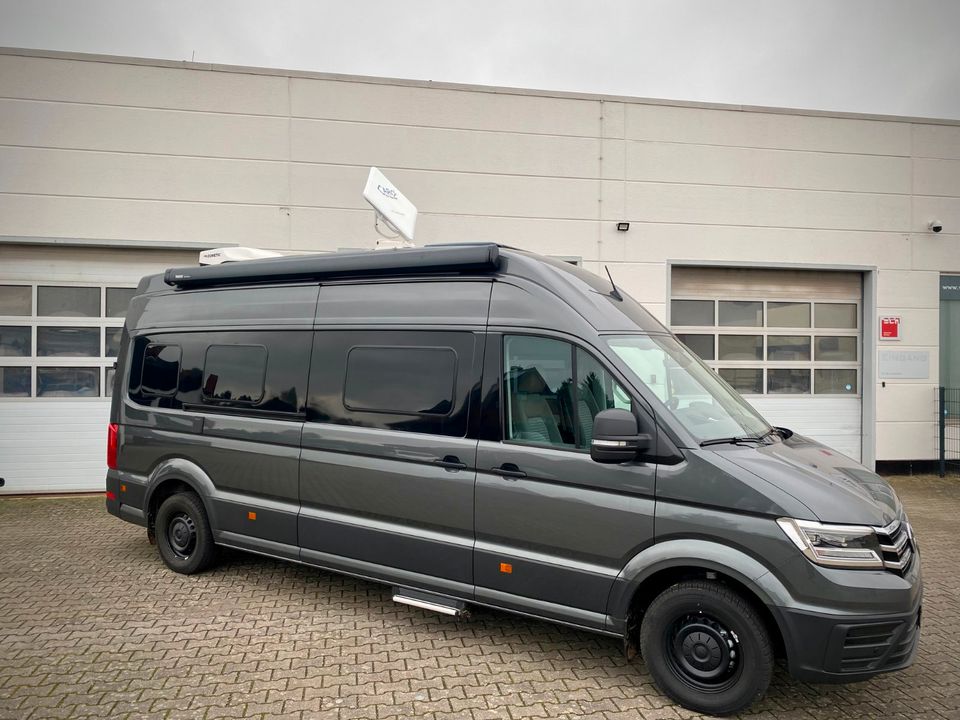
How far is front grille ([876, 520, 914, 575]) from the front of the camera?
3.04 m

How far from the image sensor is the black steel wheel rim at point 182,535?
5.29 metres

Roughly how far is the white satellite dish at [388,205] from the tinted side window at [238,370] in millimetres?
1853

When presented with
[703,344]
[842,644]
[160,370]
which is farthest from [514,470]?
[703,344]

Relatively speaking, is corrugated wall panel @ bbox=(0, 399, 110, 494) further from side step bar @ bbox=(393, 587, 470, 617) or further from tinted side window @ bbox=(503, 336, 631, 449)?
tinted side window @ bbox=(503, 336, 631, 449)

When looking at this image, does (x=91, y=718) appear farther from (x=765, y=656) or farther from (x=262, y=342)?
(x=765, y=656)

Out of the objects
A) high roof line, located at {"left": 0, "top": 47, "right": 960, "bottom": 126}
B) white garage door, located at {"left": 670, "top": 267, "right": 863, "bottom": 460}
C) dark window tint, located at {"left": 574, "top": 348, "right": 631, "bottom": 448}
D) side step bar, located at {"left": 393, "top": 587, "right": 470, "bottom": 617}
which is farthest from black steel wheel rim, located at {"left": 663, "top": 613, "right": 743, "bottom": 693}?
high roof line, located at {"left": 0, "top": 47, "right": 960, "bottom": 126}

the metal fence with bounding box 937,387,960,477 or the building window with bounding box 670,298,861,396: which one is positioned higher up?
the building window with bounding box 670,298,861,396

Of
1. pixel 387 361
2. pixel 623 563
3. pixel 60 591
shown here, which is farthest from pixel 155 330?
pixel 623 563

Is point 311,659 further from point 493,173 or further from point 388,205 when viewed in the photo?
point 493,173

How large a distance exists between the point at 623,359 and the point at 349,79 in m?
7.30

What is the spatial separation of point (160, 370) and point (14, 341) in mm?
4766

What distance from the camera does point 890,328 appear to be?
10.1 metres

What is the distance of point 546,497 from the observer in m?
3.60

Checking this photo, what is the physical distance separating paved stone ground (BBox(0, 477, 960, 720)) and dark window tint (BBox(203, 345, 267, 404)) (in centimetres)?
154
